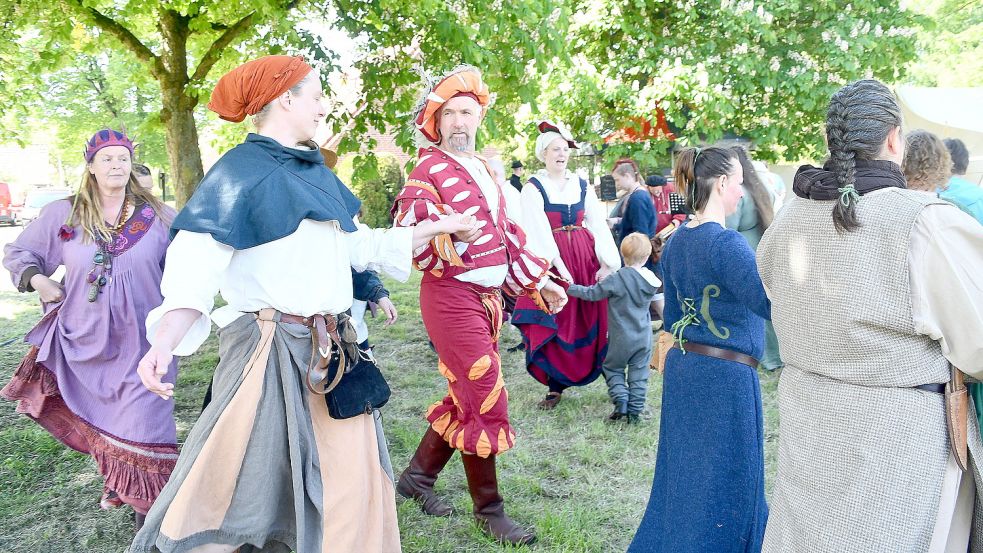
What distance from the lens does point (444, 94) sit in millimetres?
3260

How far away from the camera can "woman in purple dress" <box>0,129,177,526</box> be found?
3.32 meters

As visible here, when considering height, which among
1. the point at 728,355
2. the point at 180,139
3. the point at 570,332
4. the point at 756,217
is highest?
the point at 180,139

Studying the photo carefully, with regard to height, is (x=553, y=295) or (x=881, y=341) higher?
(x=881, y=341)

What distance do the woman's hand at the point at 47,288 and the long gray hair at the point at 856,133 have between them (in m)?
3.35

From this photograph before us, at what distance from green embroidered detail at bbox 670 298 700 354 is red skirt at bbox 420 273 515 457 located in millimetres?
839

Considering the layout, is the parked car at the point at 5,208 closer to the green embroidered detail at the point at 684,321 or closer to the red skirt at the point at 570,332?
the red skirt at the point at 570,332

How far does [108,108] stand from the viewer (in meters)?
17.3

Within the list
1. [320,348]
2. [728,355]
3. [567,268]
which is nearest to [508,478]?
[567,268]

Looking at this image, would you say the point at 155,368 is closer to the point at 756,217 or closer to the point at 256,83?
the point at 256,83

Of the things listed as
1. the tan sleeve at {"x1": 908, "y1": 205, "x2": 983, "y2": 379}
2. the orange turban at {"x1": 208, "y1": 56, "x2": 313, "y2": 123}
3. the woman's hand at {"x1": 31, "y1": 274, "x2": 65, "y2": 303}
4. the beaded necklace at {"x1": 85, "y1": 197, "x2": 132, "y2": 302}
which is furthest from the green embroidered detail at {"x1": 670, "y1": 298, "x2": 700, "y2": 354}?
the woman's hand at {"x1": 31, "y1": 274, "x2": 65, "y2": 303}

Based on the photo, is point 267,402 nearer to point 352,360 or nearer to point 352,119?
point 352,360

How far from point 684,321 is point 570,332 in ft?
7.95

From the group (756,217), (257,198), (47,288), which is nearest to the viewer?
(257,198)

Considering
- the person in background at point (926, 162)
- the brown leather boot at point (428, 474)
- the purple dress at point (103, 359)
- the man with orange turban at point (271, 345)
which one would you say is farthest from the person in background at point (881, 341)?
the purple dress at point (103, 359)
